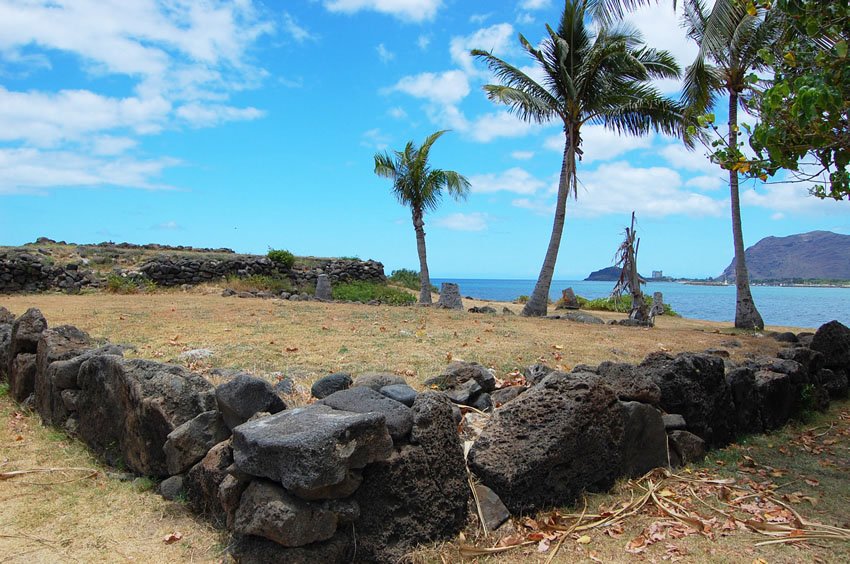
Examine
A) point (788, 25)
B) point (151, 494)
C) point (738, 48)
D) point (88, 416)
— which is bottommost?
point (151, 494)

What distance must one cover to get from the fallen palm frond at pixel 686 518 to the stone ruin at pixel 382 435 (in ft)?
0.57

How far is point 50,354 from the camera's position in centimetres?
646

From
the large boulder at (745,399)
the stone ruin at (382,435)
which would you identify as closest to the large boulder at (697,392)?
the stone ruin at (382,435)

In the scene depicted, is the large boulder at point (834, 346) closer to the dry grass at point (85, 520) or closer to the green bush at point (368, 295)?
the dry grass at point (85, 520)

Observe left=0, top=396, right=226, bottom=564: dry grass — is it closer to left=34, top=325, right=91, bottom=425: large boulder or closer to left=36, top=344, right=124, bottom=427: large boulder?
left=36, top=344, right=124, bottom=427: large boulder

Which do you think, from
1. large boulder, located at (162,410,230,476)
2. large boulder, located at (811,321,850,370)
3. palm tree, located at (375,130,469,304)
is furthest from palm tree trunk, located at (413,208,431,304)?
large boulder, located at (162,410,230,476)

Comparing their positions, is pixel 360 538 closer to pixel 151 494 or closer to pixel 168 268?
pixel 151 494

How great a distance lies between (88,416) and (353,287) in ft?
61.7

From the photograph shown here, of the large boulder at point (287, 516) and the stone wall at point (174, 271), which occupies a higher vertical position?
the stone wall at point (174, 271)

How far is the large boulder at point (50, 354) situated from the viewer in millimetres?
6336

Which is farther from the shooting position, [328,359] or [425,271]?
[425,271]

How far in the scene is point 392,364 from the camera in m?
7.07

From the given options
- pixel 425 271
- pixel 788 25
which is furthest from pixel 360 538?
pixel 425 271

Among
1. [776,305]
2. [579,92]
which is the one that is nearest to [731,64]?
[579,92]
